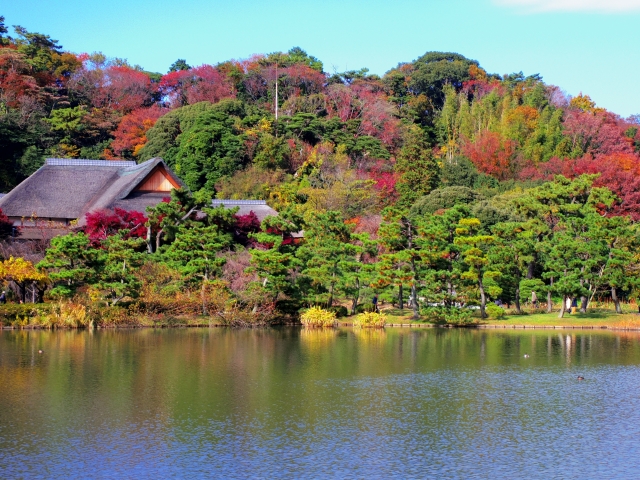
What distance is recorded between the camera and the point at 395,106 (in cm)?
5362

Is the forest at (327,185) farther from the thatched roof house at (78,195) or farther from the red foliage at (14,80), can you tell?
the thatched roof house at (78,195)

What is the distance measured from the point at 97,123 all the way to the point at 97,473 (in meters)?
40.3

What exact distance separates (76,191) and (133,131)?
14.0 m

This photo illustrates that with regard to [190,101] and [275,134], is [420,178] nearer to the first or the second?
[275,134]

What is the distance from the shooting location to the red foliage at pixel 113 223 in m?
29.7

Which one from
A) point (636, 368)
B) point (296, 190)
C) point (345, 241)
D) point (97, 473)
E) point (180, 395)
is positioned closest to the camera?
point (97, 473)

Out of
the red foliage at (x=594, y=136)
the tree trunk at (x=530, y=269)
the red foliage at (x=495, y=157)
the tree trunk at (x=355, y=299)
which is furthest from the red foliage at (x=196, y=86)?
the tree trunk at (x=530, y=269)

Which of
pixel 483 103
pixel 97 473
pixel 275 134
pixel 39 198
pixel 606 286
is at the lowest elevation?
pixel 97 473

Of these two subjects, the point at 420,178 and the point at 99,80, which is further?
the point at 99,80

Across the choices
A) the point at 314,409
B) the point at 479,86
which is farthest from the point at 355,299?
the point at 479,86

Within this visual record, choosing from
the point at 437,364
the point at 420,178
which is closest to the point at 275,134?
the point at 420,178

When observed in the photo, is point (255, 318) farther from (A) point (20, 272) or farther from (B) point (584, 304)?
(B) point (584, 304)

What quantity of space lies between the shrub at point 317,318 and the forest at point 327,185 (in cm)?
59

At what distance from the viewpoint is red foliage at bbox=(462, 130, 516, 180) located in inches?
1815
